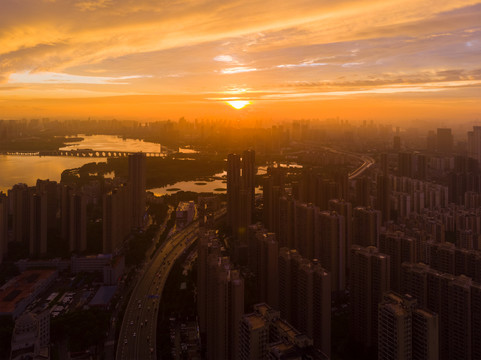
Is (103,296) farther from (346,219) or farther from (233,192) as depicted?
(346,219)

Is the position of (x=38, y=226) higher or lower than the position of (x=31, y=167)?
lower

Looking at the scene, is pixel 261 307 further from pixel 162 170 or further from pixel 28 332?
pixel 162 170

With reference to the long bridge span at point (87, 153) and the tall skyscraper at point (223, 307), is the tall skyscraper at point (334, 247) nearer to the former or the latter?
the tall skyscraper at point (223, 307)

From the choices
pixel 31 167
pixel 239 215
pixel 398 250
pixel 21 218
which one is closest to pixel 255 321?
pixel 398 250

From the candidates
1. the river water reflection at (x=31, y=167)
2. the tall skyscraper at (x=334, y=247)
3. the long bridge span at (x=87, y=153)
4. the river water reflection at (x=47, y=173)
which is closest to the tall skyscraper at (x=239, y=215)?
the tall skyscraper at (x=334, y=247)

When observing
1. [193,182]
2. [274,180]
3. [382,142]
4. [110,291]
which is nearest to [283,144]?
[382,142]
